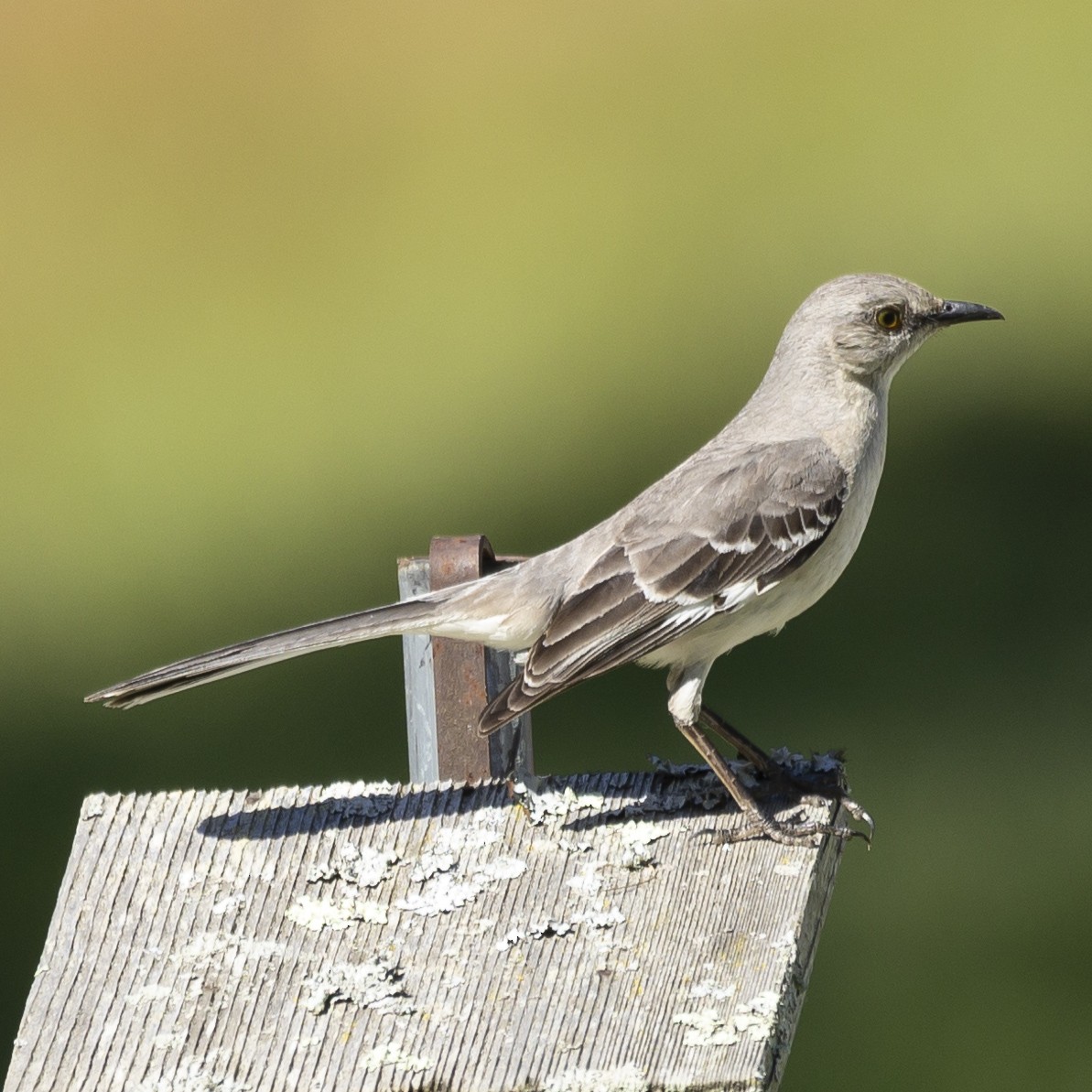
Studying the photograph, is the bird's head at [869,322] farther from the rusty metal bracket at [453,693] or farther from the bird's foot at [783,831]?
the bird's foot at [783,831]

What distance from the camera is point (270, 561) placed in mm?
10266

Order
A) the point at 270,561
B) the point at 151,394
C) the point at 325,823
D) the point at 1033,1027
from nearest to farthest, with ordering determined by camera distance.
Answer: the point at 325,823 < the point at 1033,1027 < the point at 270,561 < the point at 151,394

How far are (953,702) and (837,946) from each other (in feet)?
5.70

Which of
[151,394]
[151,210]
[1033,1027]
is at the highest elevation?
[151,210]

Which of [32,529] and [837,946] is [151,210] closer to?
[32,529]

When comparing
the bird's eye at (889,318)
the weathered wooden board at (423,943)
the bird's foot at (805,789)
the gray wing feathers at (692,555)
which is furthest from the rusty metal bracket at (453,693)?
the bird's eye at (889,318)

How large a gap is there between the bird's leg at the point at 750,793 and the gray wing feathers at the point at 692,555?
Answer: 0.34 m

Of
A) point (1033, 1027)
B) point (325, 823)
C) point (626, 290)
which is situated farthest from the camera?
point (626, 290)

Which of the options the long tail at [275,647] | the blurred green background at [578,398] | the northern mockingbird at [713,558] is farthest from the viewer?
the blurred green background at [578,398]

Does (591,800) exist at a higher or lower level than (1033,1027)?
higher

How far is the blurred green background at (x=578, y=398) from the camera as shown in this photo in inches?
313

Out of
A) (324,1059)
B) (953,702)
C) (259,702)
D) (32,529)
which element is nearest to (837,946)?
(953,702)

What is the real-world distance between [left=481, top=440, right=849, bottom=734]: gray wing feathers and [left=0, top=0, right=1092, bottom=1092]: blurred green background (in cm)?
290

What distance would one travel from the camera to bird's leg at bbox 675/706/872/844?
3.74 m
